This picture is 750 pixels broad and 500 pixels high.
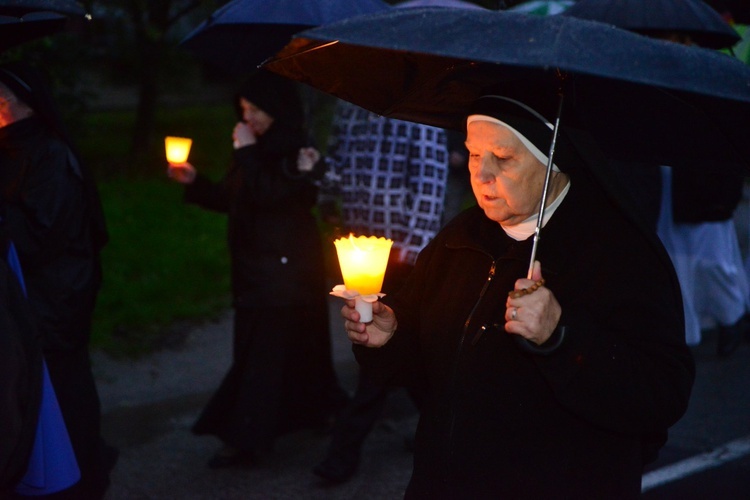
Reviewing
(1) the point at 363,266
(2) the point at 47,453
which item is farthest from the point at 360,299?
(2) the point at 47,453

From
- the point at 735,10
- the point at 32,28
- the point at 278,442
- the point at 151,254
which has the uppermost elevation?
the point at 735,10

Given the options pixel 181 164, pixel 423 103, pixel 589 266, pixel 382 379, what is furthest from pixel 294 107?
pixel 589 266

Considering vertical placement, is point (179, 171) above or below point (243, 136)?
below

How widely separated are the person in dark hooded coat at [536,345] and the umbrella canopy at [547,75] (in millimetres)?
213

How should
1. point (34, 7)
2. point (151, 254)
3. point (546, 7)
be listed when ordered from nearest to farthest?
point (34, 7) < point (546, 7) < point (151, 254)

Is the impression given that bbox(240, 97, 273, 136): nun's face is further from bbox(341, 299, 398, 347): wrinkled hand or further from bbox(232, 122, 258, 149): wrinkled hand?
bbox(341, 299, 398, 347): wrinkled hand

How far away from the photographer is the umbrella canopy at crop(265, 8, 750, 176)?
7.11 feet

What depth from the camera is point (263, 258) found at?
5453 mm

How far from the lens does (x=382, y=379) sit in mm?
3037

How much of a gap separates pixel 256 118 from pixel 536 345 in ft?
A: 10.9

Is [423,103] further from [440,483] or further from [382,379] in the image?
[440,483]

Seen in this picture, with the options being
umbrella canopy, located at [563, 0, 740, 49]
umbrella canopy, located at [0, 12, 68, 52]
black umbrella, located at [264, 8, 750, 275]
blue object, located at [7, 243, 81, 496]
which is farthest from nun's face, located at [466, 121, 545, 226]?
umbrella canopy, located at [563, 0, 740, 49]

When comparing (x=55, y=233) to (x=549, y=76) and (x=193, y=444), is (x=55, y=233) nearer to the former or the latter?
(x=193, y=444)

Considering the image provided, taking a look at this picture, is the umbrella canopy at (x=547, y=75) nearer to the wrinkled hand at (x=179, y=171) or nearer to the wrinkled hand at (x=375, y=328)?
the wrinkled hand at (x=375, y=328)
